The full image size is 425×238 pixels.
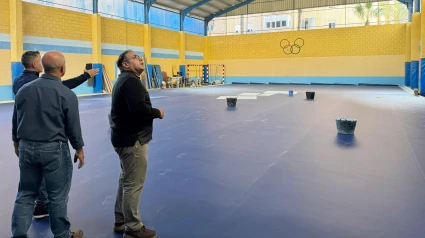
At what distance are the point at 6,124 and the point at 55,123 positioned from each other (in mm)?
Answer: 7507

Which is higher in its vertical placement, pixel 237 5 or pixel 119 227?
pixel 237 5

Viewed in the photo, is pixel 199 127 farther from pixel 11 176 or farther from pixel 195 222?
pixel 195 222

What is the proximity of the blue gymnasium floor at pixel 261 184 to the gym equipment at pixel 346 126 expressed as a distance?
33 cm

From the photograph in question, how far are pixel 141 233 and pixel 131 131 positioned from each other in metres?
0.77

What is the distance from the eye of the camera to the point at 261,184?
4.06m

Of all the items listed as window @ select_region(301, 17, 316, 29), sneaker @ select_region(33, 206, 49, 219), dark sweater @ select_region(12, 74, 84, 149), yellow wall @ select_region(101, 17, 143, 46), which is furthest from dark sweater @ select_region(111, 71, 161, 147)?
window @ select_region(301, 17, 316, 29)

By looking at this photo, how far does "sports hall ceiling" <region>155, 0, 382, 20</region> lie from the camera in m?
26.4

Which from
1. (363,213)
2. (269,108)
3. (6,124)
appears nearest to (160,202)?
(363,213)

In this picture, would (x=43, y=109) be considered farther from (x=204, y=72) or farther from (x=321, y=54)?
(x=204, y=72)

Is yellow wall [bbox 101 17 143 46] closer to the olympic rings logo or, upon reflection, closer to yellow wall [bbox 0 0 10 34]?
yellow wall [bbox 0 0 10 34]

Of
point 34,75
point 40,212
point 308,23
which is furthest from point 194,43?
point 40,212

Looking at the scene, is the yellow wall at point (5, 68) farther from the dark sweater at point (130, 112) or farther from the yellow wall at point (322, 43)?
the yellow wall at point (322, 43)

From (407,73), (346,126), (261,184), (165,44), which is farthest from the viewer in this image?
(165,44)

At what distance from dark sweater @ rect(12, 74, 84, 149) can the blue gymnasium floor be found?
3.09 ft
